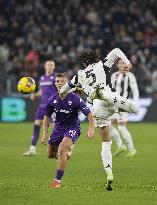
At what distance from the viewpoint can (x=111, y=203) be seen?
8852 millimetres

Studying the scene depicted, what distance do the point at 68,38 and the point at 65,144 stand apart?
18959 mm

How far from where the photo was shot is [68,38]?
95.5ft

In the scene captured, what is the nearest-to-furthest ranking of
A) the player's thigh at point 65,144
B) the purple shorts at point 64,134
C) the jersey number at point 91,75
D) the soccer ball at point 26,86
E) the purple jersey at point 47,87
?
the jersey number at point 91,75 < the player's thigh at point 65,144 < the purple shorts at point 64,134 < the soccer ball at point 26,86 < the purple jersey at point 47,87

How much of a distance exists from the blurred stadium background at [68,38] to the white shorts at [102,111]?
15.1m

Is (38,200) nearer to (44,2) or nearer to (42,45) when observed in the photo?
(42,45)

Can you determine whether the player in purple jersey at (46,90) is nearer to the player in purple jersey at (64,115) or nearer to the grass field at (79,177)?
the grass field at (79,177)

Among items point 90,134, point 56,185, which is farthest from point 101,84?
point 56,185

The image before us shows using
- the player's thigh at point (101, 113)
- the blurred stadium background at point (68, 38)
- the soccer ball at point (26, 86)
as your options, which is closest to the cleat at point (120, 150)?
the soccer ball at point (26, 86)

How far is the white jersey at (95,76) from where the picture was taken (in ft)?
33.5

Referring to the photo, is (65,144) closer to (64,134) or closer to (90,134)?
(64,134)

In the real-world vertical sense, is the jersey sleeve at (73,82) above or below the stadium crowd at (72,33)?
below

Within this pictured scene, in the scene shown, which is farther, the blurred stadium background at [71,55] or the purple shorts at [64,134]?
the blurred stadium background at [71,55]

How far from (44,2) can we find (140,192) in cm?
2226

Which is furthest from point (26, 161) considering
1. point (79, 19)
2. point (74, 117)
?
point (79, 19)
